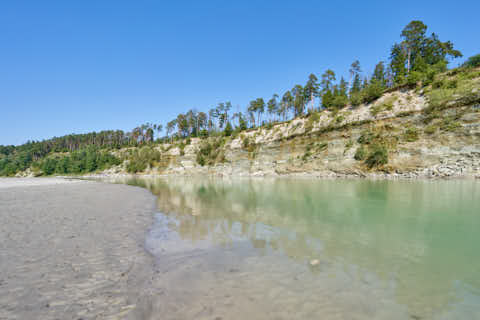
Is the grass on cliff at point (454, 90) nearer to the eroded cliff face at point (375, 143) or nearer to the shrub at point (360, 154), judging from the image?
the eroded cliff face at point (375, 143)

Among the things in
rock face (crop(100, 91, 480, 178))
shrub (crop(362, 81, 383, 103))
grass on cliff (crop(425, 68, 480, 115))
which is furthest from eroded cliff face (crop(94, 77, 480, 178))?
shrub (crop(362, 81, 383, 103))

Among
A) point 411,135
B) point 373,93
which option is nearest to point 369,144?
point 411,135

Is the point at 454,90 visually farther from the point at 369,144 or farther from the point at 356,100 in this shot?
the point at 356,100

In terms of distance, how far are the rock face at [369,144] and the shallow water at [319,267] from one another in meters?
23.7

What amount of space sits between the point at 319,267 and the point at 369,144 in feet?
122

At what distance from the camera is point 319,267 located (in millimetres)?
4699

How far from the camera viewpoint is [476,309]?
10.3 feet

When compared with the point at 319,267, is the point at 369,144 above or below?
above

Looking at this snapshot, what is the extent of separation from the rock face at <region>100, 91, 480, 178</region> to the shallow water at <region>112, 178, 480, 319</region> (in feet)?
77.9

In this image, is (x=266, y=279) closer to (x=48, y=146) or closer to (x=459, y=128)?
(x=459, y=128)

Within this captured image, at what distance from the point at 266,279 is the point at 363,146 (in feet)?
126

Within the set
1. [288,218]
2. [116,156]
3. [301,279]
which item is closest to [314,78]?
[288,218]

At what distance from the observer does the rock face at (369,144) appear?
86.7 feet

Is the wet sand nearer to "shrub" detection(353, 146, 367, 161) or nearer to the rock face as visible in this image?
the rock face
